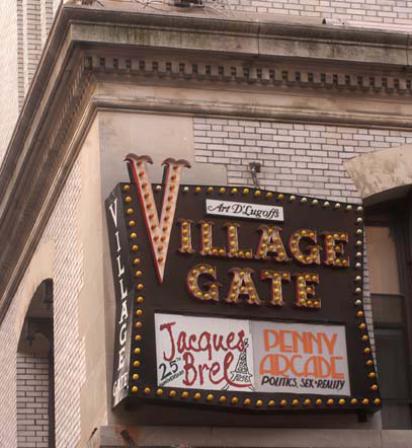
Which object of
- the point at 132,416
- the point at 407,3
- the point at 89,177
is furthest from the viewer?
the point at 407,3

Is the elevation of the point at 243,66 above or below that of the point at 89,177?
above

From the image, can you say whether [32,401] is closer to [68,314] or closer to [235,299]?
[68,314]

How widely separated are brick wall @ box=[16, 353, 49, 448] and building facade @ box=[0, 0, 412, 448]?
3.19 metres

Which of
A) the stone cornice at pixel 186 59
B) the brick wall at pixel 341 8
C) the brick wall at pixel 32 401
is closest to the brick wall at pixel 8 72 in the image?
the brick wall at pixel 32 401

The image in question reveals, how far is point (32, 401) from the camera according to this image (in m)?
26.5

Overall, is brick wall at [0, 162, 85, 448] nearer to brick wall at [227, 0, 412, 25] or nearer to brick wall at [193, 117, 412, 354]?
brick wall at [193, 117, 412, 354]

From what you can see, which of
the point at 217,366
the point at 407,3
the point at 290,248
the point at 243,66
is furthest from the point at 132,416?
the point at 407,3

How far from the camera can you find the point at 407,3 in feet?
76.1

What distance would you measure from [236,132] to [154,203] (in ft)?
5.95

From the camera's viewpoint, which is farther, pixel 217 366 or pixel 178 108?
pixel 178 108

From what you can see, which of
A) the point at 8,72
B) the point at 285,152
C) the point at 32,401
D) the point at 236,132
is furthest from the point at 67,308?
the point at 8,72

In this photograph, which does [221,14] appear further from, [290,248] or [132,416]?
[132,416]

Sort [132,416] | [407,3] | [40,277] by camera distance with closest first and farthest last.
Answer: [132,416] → [407,3] → [40,277]

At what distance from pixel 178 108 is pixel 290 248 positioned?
2.30 meters
